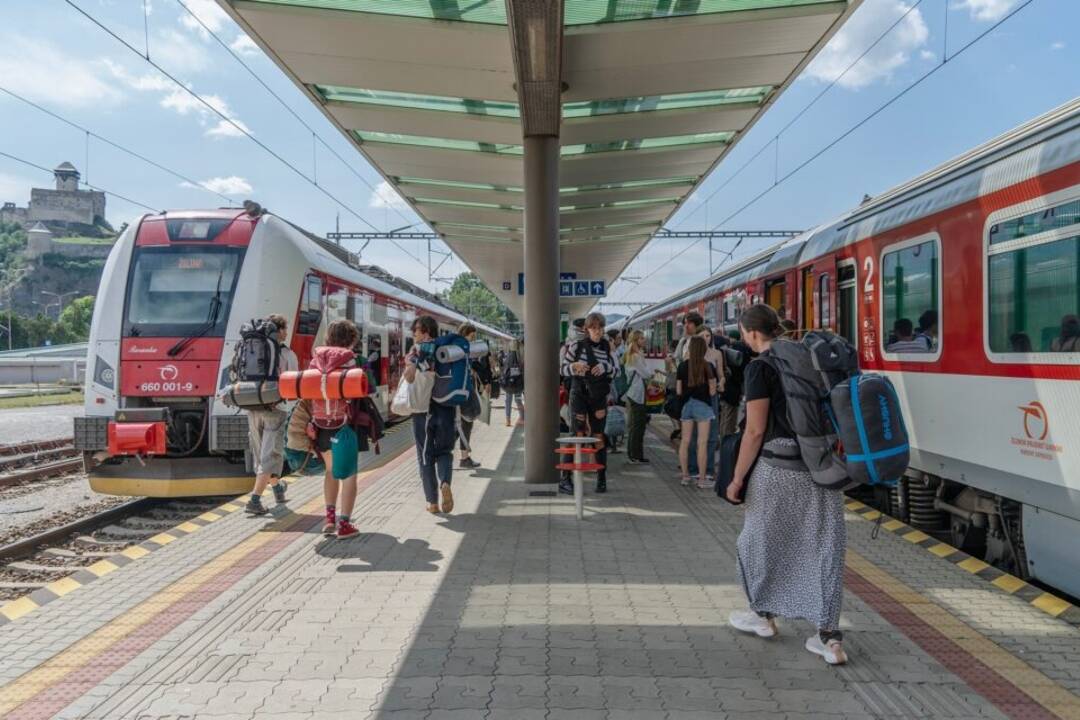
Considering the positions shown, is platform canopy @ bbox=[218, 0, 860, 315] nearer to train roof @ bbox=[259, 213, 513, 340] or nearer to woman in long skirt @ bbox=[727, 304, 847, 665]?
train roof @ bbox=[259, 213, 513, 340]

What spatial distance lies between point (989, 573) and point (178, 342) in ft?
25.0

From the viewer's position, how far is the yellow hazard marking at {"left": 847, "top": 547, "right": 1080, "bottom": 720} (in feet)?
11.8

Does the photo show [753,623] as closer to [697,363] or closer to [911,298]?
[911,298]

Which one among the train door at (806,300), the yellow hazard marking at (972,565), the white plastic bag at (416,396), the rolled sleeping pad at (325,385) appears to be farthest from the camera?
the train door at (806,300)

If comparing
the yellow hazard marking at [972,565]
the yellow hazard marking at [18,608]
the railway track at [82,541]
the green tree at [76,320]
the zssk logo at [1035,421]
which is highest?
the green tree at [76,320]

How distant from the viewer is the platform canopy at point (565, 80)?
24.0ft

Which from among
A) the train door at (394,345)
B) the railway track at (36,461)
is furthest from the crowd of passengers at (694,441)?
the railway track at (36,461)

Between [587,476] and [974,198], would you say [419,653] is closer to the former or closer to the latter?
Result: [974,198]

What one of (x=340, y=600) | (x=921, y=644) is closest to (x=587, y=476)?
(x=340, y=600)

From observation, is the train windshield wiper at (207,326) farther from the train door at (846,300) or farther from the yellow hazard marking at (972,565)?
the yellow hazard marking at (972,565)

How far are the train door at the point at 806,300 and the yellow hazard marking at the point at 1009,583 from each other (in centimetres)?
434

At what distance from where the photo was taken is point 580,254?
74.9 feet

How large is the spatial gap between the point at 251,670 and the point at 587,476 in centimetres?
604

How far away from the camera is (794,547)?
4.11 meters
